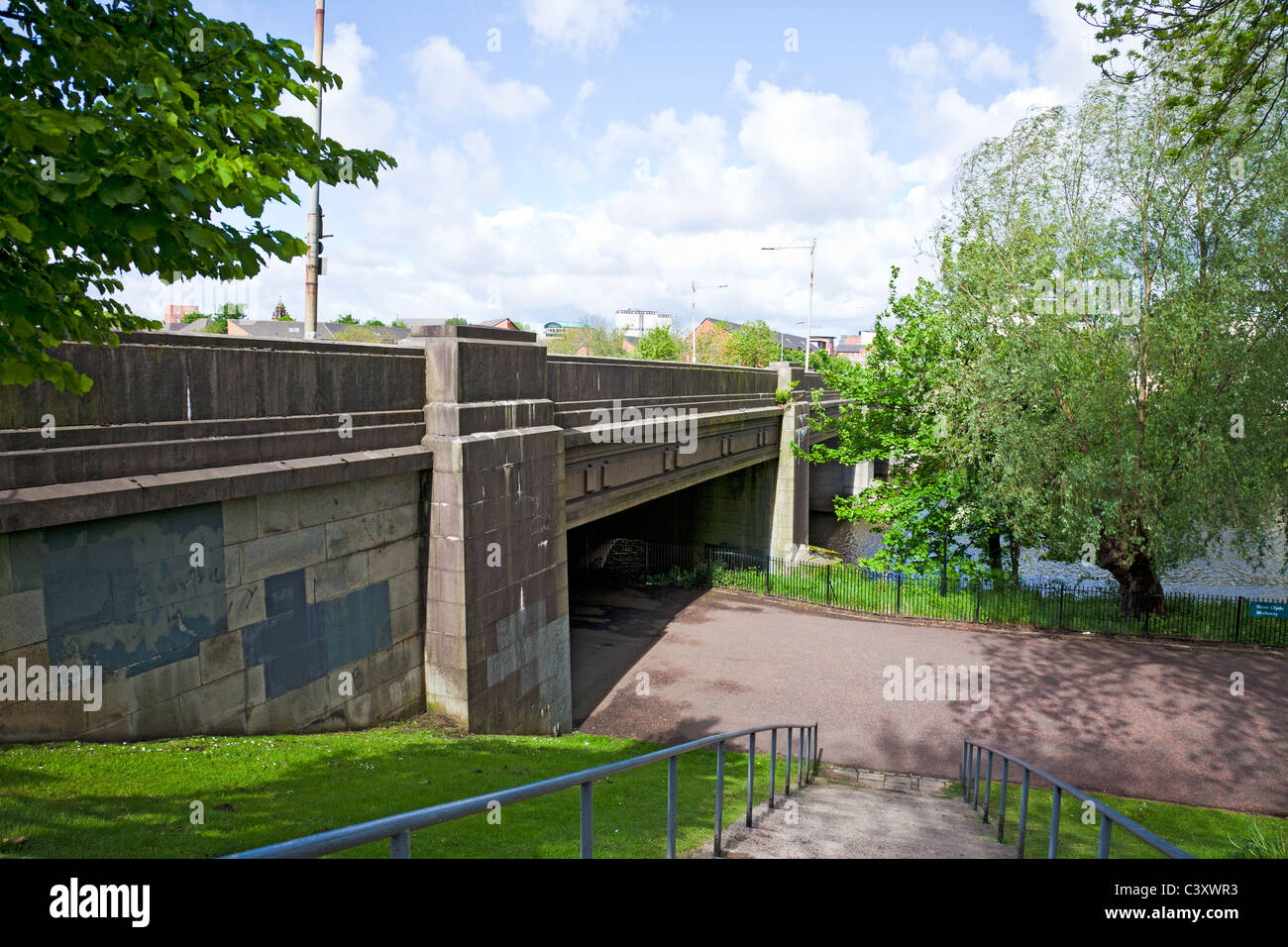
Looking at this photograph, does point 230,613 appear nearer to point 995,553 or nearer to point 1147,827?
point 1147,827

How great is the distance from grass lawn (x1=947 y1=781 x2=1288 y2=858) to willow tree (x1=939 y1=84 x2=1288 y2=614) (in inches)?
361

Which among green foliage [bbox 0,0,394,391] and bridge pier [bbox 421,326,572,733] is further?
bridge pier [bbox 421,326,572,733]

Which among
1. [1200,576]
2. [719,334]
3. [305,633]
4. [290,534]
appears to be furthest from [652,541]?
[719,334]

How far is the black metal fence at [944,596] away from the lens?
808 inches

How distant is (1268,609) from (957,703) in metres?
9.87

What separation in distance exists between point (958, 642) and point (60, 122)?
20359 millimetres

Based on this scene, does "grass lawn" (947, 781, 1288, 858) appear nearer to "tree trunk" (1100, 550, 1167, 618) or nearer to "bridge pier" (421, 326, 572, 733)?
"bridge pier" (421, 326, 572, 733)

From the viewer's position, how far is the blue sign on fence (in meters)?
20.1

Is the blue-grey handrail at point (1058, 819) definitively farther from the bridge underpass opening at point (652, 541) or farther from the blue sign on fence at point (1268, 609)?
the blue sign on fence at point (1268, 609)

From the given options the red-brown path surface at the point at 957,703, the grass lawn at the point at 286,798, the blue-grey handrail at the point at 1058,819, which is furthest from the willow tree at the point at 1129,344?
the grass lawn at the point at 286,798

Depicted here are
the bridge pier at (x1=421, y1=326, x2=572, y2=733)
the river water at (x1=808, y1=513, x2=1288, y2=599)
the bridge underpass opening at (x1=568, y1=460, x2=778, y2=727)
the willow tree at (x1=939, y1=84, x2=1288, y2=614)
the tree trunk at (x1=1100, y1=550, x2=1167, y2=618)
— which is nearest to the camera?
the bridge pier at (x1=421, y1=326, x2=572, y2=733)

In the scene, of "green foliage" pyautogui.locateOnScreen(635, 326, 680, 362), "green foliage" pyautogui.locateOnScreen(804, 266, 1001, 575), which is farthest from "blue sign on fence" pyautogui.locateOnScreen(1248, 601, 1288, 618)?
"green foliage" pyautogui.locateOnScreen(635, 326, 680, 362)

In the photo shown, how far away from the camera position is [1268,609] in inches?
790

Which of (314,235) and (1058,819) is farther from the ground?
(314,235)
